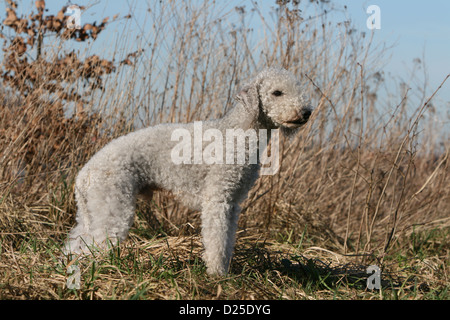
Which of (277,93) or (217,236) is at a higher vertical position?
(277,93)

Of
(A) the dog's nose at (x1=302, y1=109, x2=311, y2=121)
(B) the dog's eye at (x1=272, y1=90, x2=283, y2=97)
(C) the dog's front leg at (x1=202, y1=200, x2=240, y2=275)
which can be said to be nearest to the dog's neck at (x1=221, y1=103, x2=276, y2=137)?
(B) the dog's eye at (x1=272, y1=90, x2=283, y2=97)

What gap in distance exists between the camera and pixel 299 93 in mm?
3205

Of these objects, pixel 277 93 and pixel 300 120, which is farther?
pixel 277 93

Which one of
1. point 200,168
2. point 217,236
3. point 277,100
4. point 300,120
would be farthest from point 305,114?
point 217,236

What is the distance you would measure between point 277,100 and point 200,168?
0.67 metres

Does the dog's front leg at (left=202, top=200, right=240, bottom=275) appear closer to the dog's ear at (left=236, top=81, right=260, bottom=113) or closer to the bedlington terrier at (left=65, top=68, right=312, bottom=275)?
the bedlington terrier at (left=65, top=68, right=312, bottom=275)

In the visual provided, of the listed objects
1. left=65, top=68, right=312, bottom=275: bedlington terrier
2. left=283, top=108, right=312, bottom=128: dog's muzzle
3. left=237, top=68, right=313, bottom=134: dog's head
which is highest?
left=237, top=68, right=313, bottom=134: dog's head

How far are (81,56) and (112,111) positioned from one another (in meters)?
0.70

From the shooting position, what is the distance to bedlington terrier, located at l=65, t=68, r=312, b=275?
3164 millimetres

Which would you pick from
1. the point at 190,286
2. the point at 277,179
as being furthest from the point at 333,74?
the point at 190,286

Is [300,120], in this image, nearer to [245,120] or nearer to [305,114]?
[305,114]

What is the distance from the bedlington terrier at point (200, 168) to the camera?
10.4 ft

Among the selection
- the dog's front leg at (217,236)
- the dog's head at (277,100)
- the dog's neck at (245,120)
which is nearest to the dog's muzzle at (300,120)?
the dog's head at (277,100)

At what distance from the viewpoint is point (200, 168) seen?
10.8ft
